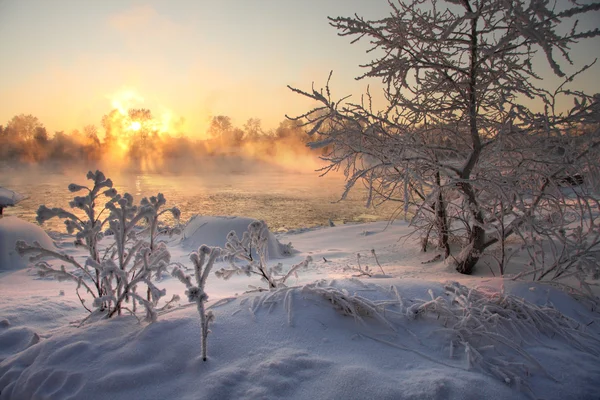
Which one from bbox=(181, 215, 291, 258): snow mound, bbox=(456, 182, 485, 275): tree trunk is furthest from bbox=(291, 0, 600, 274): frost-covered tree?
bbox=(181, 215, 291, 258): snow mound

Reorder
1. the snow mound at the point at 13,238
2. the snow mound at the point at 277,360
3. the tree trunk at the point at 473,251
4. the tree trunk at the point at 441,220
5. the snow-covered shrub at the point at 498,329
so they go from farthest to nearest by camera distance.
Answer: the snow mound at the point at 13,238
the tree trunk at the point at 441,220
the tree trunk at the point at 473,251
the snow-covered shrub at the point at 498,329
the snow mound at the point at 277,360

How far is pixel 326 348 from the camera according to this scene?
1.61 m

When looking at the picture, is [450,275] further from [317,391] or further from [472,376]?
[317,391]

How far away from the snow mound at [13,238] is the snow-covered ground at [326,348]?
303 cm

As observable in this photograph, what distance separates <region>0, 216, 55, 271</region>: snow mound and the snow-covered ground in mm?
3033

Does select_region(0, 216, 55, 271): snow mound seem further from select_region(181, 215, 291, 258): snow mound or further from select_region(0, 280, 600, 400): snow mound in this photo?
select_region(0, 280, 600, 400): snow mound

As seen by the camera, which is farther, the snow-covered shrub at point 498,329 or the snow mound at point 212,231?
the snow mound at point 212,231

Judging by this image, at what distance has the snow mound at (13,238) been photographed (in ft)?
15.5

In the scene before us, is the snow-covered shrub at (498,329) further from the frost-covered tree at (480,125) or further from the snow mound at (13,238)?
the snow mound at (13,238)

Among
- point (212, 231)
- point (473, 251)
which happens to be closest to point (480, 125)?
point (473, 251)

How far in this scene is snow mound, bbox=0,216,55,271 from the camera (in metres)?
4.72

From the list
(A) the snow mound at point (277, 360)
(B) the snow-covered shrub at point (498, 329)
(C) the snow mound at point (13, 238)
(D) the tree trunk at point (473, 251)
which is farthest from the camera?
(C) the snow mound at point (13, 238)

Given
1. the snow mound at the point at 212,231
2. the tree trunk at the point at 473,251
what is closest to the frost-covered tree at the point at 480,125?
the tree trunk at the point at 473,251

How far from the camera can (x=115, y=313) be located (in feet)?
6.63
